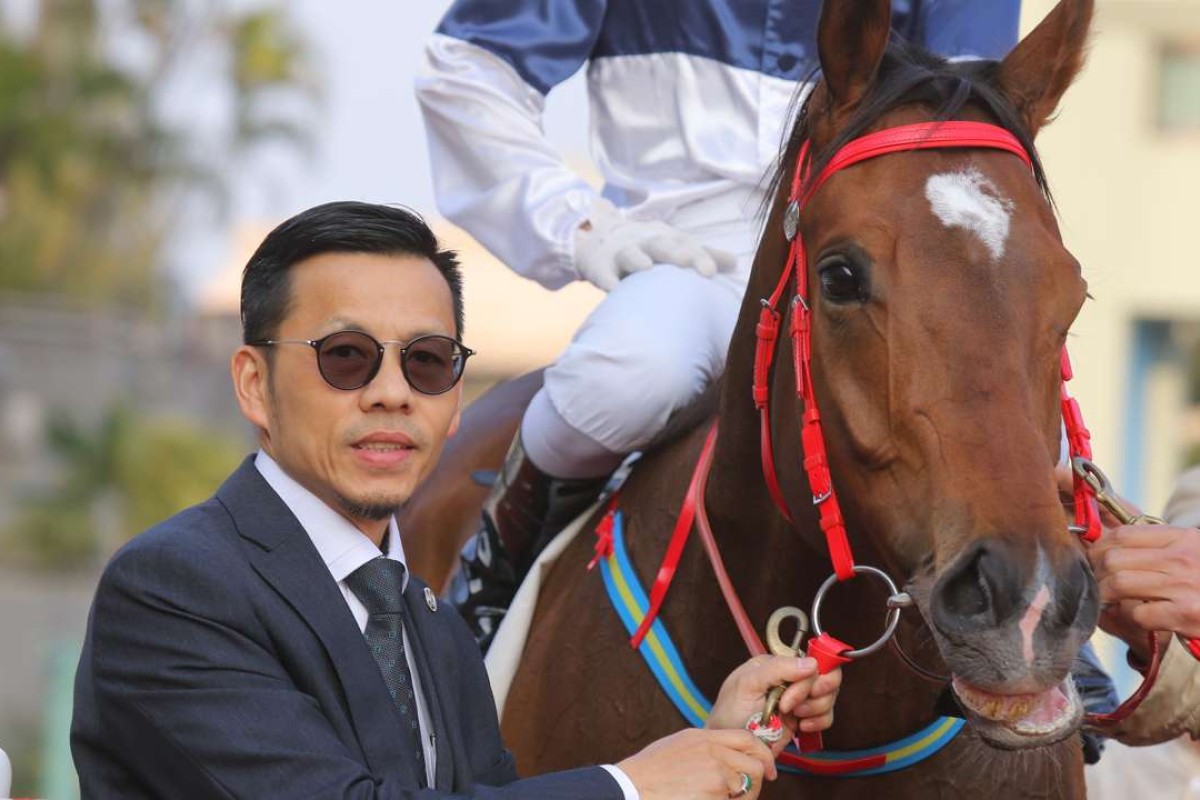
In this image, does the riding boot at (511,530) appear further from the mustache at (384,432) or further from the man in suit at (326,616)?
the mustache at (384,432)

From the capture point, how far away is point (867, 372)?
2.30 meters

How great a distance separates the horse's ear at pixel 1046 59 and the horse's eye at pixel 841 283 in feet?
1.48

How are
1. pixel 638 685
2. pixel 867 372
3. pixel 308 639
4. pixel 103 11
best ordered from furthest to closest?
pixel 103 11, pixel 638 685, pixel 867 372, pixel 308 639

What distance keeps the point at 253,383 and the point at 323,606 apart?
0.36m

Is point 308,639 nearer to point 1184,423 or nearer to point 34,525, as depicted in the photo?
→ point 34,525

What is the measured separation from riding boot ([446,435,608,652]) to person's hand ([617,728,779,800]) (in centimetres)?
124

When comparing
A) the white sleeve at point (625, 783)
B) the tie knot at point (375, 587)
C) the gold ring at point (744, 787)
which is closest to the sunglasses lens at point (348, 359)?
the tie knot at point (375, 587)

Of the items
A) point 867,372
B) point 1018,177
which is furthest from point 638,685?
point 1018,177

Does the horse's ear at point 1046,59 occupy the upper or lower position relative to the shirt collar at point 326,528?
upper

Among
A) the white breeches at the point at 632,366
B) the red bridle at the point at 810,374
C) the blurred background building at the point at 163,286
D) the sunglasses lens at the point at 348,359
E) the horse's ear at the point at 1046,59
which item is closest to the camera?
the sunglasses lens at the point at 348,359

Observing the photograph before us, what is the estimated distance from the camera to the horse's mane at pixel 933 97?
2.46 metres

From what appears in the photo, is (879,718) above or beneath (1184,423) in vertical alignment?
above

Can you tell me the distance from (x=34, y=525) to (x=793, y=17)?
1386cm

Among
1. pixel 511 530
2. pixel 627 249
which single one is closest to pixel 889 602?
pixel 627 249
